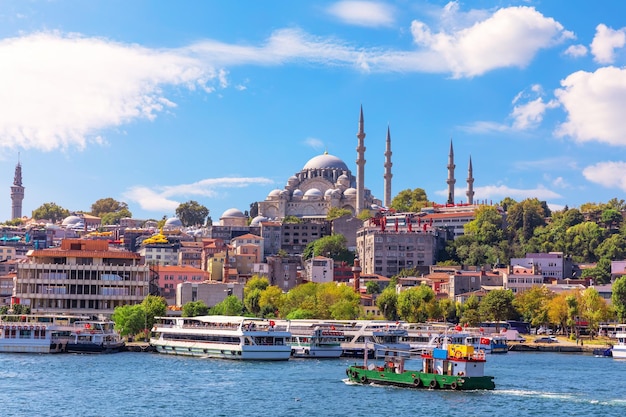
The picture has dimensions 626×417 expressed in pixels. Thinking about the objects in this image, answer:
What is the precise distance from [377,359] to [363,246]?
2633 inches

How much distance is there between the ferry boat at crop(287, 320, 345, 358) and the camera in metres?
78.1

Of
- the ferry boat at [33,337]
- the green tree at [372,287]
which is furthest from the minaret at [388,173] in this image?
the ferry boat at [33,337]

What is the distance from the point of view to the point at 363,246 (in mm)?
141875

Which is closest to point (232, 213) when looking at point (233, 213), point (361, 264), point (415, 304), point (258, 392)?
point (233, 213)

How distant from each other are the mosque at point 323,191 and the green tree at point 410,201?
211cm

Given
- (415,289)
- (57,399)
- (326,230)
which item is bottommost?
(57,399)

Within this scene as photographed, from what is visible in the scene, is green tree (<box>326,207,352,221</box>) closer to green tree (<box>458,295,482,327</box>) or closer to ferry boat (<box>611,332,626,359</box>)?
green tree (<box>458,295,482,327</box>)

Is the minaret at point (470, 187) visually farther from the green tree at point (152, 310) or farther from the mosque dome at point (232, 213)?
the green tree at point (152, 310)

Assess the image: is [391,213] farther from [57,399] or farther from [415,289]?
[57,399]

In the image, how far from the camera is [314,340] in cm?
7862

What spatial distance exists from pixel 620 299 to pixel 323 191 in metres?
87.2

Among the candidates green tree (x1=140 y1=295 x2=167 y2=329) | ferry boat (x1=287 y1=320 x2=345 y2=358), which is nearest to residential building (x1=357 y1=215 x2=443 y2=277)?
green tree (x1=140 y1=295 x2=167 y2=329)

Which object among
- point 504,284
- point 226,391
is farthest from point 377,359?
point 504,284

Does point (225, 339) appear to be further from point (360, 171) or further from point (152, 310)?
point (360, 171)
